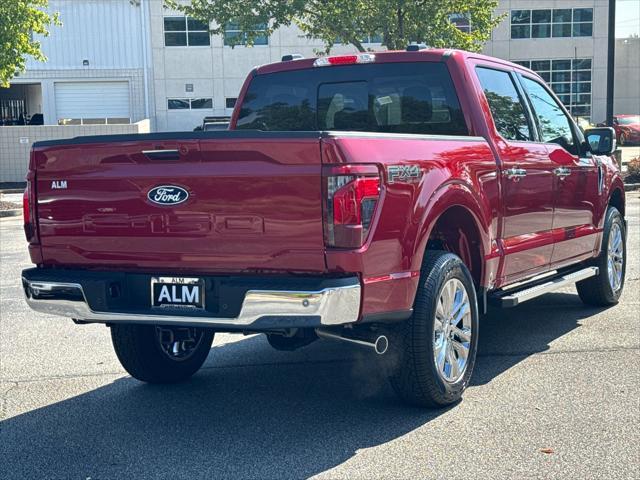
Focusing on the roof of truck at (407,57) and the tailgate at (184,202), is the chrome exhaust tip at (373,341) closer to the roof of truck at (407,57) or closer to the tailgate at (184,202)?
the tailgate at (184,202)

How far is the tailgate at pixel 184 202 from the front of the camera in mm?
4668

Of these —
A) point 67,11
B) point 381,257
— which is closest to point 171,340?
point 381,257

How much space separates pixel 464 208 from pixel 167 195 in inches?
71.4

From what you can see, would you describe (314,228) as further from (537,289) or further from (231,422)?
(537,289)

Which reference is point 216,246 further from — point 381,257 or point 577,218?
point 577,218

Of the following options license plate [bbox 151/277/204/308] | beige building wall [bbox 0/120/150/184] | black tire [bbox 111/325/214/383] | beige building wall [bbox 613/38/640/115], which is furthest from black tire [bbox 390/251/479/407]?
beige building wall [bbox 613/38/640/115]

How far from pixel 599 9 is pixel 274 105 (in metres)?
47.0

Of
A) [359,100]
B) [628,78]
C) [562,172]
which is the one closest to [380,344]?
[359,100]

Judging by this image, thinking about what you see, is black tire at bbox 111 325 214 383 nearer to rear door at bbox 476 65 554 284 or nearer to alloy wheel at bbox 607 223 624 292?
rear door at bbox 476 65 554 284

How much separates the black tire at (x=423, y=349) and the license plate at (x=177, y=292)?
1.08 meters

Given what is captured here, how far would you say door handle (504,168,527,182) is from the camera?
20.6ft

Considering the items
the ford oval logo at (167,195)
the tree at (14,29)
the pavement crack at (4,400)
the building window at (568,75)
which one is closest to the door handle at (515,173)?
the ford oval logo at (167,195)

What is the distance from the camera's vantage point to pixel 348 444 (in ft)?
16.1

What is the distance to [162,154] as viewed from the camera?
4926mm
